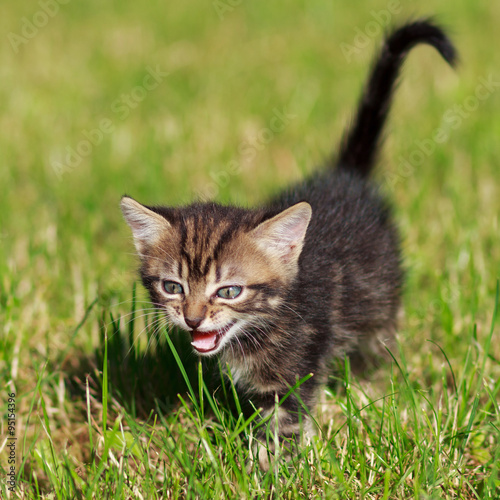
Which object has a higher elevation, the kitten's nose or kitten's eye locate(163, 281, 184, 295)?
kitten's eye locate(163, 281, 184, 295)

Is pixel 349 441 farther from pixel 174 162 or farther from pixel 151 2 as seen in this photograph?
pixel 151 2

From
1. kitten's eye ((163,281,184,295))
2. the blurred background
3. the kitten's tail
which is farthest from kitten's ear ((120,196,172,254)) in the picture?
the kitten's tail

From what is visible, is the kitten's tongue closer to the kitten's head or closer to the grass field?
the kitten's head

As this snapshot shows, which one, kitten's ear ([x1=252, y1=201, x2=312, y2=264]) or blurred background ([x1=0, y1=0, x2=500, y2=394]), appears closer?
kitten's ear ([x1=252, y1=201, x2=312, y2=264])

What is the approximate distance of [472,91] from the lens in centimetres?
674

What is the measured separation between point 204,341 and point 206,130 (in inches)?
160

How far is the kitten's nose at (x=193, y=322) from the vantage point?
251cm

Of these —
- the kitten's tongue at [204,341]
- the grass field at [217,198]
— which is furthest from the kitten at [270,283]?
the grass field at [217,198]

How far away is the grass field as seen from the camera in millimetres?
2518

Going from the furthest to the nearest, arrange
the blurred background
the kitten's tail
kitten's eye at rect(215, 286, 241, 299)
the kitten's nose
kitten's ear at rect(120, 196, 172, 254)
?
the blurred background → the kitten's tail → kitten's ear at rect(120, 196, 172, 254) → kitten's eye at rect(215, 286, 241, 299) → the kitten's nose

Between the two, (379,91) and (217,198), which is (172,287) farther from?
(217,198)

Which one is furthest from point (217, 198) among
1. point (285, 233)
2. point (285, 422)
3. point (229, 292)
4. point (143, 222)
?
point (285, 422)

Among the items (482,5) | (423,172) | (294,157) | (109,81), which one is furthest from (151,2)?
(423,172)

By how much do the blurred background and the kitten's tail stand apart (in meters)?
0.26
